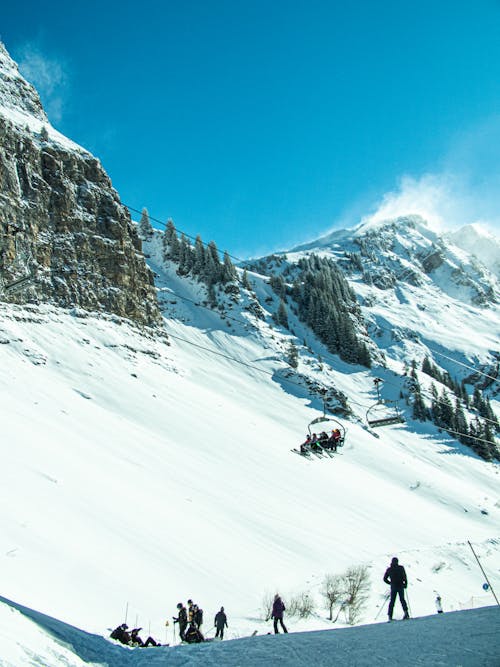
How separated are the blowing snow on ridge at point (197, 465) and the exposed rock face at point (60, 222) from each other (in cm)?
38

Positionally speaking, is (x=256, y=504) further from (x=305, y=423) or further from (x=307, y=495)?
(x=305, y=423)

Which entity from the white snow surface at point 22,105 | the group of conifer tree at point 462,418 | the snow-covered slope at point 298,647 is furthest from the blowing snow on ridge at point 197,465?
the white snow surface at point 22,105

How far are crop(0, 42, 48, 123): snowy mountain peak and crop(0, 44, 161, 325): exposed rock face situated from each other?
203 millimetres

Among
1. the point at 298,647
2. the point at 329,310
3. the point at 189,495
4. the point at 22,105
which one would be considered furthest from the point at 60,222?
the point at 298,647

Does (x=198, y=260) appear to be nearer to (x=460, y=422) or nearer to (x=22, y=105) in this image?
(x=22, y=105)

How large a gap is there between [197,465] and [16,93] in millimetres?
78754

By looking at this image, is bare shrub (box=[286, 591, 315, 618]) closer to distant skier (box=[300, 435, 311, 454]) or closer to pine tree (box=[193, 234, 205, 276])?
distant skier (box=[300, 435, 311, 454])

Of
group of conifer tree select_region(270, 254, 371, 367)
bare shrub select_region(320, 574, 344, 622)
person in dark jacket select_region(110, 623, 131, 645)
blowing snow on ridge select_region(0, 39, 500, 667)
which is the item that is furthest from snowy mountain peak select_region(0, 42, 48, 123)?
person in dark jacket select_region(110, 623, 131, 645)

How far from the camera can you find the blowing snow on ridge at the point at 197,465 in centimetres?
1362

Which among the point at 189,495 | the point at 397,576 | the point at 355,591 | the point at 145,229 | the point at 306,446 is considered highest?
the point at 145,229

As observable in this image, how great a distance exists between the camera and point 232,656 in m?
6.84

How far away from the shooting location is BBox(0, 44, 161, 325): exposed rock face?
206 feet

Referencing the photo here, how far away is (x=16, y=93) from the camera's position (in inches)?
3191

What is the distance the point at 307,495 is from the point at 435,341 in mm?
119630
